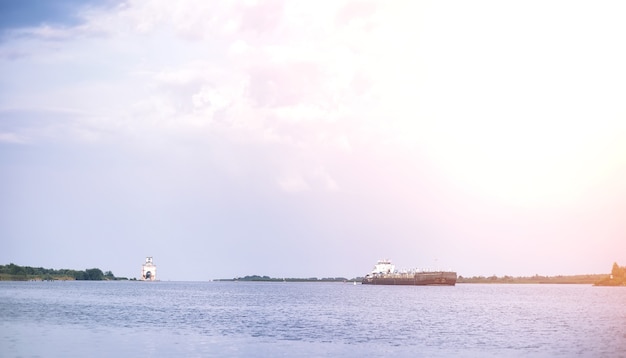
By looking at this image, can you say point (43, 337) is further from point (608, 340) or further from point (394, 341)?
point (608, 340)

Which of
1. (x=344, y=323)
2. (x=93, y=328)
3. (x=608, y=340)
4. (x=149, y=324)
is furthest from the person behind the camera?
(x=344, y=323)

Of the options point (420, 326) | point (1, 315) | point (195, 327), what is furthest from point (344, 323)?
point (1, 315)

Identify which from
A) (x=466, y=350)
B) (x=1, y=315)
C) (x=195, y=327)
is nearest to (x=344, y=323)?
(x=195, y=327)

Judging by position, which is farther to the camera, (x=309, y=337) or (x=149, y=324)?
(x=149, y=324)

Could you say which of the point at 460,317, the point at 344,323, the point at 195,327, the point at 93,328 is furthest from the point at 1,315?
the point at 460,317

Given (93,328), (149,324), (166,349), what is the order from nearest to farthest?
(166,349) < (93,328) < (149,324)

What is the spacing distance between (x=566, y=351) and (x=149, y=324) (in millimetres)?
38992

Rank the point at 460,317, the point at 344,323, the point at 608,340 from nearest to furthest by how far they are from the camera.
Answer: the point at 608,340 → the point at 344,323 → the point at 460,317

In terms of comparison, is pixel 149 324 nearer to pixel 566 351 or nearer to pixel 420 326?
pixel 420 326

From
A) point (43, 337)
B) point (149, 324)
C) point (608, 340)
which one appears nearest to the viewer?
point (43, 337)

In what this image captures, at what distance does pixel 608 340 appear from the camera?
57250 millimetres

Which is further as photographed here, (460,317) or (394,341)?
(460,317)

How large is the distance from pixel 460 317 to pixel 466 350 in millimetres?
35096

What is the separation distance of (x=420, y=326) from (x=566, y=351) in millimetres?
21189
